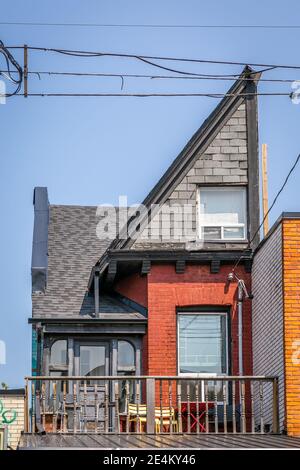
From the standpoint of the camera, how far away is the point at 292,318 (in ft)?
73.4

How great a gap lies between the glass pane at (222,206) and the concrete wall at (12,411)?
28.6ft

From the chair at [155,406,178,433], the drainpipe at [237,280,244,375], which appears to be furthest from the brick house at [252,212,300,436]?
the chair at [155,406,178,433]

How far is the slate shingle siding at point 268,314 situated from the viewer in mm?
22719

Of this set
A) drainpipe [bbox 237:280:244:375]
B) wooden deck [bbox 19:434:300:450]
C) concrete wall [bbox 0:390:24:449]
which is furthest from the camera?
concrete wall [bbox 0:390:24:449]

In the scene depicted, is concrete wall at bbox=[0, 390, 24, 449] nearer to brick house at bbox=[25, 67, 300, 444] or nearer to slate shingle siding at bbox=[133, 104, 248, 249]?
brick house at bbox=[25, 67, 300, 444]

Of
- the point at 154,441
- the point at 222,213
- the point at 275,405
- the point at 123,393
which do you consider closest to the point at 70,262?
the point at 222,213

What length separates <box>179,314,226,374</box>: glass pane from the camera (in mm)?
25406

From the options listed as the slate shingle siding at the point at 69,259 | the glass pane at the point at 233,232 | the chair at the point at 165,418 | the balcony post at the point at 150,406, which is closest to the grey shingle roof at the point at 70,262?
the slate shingle siding at the point at 69,259

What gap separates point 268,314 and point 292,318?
1.42 metres

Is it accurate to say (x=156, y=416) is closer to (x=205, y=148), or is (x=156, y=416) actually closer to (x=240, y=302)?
(x=240, y=302)

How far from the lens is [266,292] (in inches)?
947

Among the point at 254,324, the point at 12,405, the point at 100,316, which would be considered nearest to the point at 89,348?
the point at 100,316
